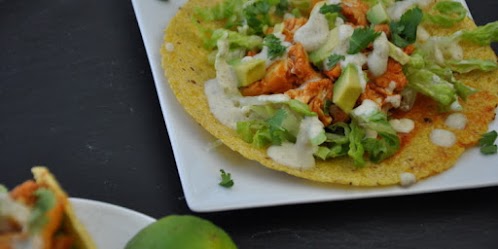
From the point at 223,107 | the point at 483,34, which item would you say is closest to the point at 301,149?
the point at 223,107

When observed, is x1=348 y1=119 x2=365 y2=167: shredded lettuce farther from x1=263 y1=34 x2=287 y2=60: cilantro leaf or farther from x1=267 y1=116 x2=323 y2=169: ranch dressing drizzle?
x1=263 y1=34 x2=287 y2=60: cilantro leaf

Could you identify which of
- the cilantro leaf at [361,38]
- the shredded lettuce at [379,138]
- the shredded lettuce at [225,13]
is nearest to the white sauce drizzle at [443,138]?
the shredded lettuce at [379,138]

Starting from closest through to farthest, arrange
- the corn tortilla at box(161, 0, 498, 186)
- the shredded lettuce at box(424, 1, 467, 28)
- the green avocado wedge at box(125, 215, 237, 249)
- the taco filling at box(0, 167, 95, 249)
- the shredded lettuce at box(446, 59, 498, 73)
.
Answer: the taco filling at box(0, 167, 95, 249)
the green avocado wedge at box(125, 215, 237, 249)
the corn tortilla at box(161, 0, 498, 186)
the shredded lettuce at box(446, 59, 498, 73)
the shredded lettuce at box(424, 1, 467, 28)

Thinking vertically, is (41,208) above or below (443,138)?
above

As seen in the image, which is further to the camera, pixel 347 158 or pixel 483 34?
pixel 483 34

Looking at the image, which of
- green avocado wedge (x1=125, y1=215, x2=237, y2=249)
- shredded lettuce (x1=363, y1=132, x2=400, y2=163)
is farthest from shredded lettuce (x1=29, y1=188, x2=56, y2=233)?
shredded lettuce (x1=363, y1=132, x2=400, y2=163)

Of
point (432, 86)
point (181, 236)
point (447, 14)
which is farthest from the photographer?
point (447, 14)

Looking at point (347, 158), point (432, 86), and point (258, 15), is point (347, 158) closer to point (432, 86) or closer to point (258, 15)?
point (432, 86)
